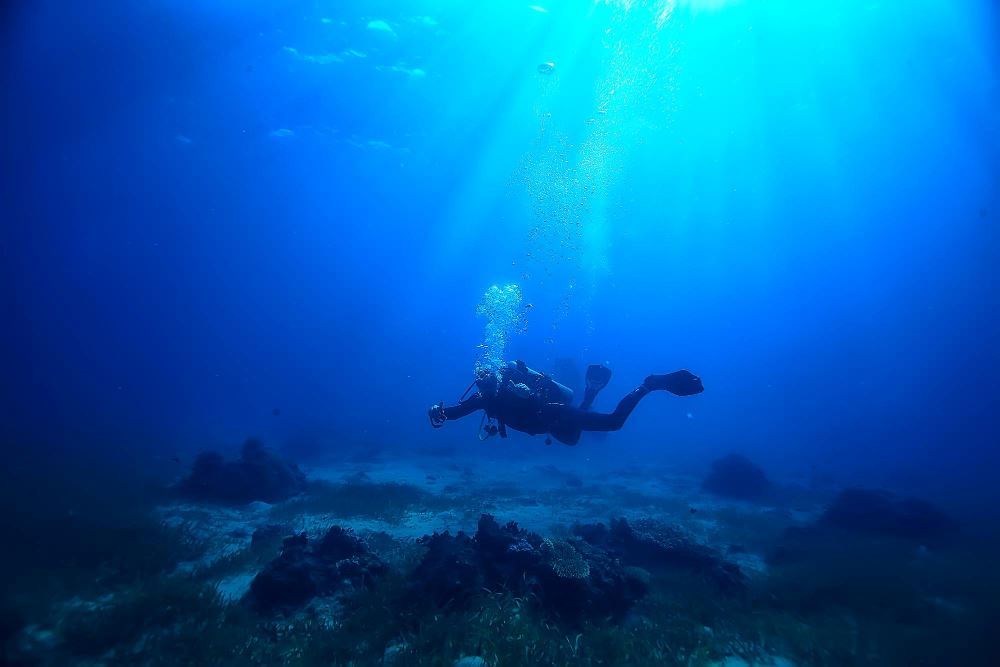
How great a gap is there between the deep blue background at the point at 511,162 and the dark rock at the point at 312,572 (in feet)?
67.4

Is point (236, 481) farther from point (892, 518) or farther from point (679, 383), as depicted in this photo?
point (892, 518)

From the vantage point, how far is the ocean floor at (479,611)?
549cm

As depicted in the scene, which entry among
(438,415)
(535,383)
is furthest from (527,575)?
(535,383)

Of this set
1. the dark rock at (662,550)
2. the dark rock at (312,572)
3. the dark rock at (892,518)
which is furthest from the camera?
the dark rock at (892,518)

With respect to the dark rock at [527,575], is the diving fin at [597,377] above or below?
above

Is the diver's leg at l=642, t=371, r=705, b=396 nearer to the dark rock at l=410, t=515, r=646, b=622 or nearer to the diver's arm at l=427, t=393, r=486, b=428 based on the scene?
the dark rock at l=410, t=515, r=646, b=622

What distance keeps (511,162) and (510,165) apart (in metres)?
0.55

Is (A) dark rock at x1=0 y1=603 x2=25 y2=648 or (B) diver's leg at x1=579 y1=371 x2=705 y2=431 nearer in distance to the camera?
(A) dark rock at x1=0 y1=603 x2=25 y2=648

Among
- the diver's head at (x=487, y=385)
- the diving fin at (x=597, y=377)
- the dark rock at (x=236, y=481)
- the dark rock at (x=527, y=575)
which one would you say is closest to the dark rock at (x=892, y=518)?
the diving fin at (x=597, y=377)

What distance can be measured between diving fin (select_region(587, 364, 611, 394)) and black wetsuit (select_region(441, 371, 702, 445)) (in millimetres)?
1470

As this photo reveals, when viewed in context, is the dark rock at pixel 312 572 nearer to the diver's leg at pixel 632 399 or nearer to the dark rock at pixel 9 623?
the dark rock at pixel 9 623

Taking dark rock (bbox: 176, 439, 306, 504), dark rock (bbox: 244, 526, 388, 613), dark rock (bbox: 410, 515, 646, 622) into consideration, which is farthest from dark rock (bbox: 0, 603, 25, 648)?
dark rock (bbox: 176, 439, 306, 504)

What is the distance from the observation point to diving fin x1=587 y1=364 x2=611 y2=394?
11719 mm

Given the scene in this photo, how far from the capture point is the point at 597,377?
38.9ft
